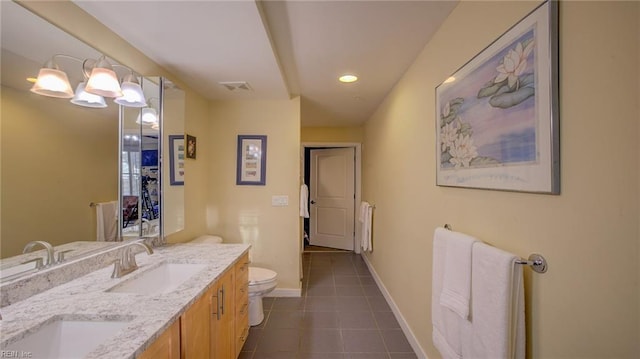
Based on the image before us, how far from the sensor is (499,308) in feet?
2.95

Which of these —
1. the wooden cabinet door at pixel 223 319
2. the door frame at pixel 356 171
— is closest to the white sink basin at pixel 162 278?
the wooden cabinet door at pixel 223 319

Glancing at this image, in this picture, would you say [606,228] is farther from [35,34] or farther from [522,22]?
[35,34]

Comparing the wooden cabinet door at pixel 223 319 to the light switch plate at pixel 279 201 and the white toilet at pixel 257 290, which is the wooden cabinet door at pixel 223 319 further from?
the light switch plate at pixel 279 201

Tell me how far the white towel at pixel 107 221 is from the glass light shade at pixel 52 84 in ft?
1.91

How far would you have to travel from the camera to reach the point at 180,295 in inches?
43.6

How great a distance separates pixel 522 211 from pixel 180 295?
56.4 inches

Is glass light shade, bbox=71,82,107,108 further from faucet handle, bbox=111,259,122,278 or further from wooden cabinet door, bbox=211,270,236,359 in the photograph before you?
wooden cabinet door, bbox=211,270,236,359

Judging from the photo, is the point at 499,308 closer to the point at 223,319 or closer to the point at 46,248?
the point at 223,319

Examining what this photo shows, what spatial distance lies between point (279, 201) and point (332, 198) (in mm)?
2219

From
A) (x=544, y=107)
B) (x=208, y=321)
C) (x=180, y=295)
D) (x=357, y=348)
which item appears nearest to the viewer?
(x=544, y=107)

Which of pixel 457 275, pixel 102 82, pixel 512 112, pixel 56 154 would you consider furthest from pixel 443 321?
pixel 102 82

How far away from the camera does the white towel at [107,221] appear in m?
1.40

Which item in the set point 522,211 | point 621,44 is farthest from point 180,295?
point 621,44

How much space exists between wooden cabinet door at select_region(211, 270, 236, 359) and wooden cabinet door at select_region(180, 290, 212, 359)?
6 cm
